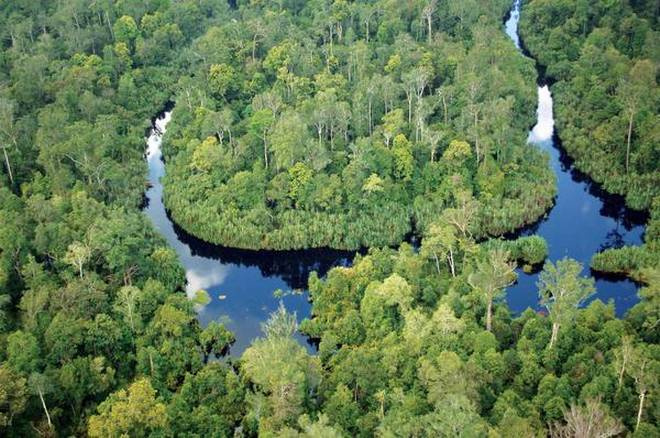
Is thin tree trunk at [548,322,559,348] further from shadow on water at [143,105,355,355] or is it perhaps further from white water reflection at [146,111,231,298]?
white water reflection at [146,111,231,298]

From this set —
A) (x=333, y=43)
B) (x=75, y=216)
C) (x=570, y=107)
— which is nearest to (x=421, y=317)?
(x=75, y=216)

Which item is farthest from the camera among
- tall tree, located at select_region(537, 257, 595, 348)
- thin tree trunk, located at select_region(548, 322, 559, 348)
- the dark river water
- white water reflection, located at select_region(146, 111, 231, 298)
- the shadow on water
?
white water reflection, located at select_region(146, 111, 231, 298)

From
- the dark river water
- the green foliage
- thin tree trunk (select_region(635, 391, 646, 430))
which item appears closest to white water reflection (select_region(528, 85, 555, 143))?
the green foliage

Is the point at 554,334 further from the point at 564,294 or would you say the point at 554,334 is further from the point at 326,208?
the point at 326,208

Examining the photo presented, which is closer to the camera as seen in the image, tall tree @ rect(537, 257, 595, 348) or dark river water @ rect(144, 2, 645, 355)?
tall tree @ rect(537, 257, 595, 348)

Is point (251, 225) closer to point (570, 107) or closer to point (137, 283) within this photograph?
point (137, 283)

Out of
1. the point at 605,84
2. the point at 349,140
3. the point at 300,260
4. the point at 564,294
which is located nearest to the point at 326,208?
the point at 300,260

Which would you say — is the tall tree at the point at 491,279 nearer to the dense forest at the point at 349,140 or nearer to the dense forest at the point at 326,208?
the dense forest at the point at 326,208
